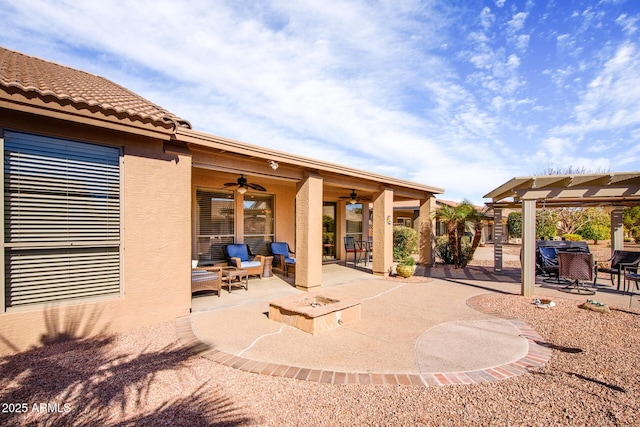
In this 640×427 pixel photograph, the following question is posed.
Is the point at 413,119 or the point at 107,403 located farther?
the point at 413,119

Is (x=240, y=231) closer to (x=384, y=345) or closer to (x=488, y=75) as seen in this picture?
(x=384, y=345)

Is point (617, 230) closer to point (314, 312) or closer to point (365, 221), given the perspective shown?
point (365, 221)

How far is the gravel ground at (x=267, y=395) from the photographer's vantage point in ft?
8.87

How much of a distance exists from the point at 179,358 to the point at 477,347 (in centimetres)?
410

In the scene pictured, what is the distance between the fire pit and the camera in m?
4.85

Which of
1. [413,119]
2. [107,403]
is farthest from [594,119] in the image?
[107,403]

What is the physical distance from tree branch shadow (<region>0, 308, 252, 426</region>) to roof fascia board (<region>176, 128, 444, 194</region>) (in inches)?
133

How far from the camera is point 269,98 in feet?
44.7

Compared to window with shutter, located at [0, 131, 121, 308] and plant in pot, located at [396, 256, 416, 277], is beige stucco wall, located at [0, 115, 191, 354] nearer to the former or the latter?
window with shutter, located at [0, 131, 121, 308]

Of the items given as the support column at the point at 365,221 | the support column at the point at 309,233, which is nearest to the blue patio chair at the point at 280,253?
the support column at the point at 309,233

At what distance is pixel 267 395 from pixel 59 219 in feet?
13.5

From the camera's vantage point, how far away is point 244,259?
9.70 m

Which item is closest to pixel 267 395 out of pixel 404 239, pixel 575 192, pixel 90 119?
pixel 90 119

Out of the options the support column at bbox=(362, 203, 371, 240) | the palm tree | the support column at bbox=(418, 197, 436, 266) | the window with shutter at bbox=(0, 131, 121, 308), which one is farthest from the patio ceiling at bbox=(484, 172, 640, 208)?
the window with shutter at bbox=(0, 131, 121, 308)
